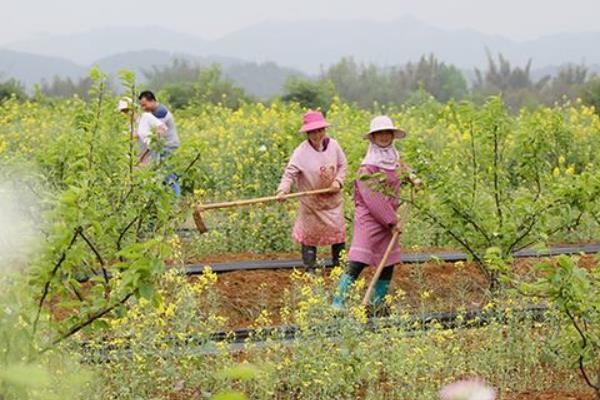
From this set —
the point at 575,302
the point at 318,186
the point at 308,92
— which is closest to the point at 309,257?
the point at 318,186

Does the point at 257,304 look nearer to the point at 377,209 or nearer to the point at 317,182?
the point at 317,182

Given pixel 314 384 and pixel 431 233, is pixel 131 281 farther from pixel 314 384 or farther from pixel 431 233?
pixel 431 233

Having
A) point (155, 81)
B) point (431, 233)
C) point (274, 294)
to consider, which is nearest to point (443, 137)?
point (431, 233)

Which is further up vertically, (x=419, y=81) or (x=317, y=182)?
(x=317, y=182)

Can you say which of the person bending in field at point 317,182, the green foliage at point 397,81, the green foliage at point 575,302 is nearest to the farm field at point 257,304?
the green foliage at point 575,302

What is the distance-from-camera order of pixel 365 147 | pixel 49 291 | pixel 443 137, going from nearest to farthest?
pixel 49 291, pixel 365 147, pixel 443 137

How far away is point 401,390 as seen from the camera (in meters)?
5.00

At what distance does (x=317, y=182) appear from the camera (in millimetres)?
7621

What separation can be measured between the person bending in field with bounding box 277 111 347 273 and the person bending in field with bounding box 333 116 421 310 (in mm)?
551

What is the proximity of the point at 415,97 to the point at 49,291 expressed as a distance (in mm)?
26652

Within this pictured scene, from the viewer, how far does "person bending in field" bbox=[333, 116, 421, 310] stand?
6.85 metres

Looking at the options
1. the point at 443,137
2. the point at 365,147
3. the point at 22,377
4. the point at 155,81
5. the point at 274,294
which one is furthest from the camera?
A: the point at 155,81

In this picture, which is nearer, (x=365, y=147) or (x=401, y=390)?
(x=401, y=390)

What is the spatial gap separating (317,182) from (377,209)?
833mm
